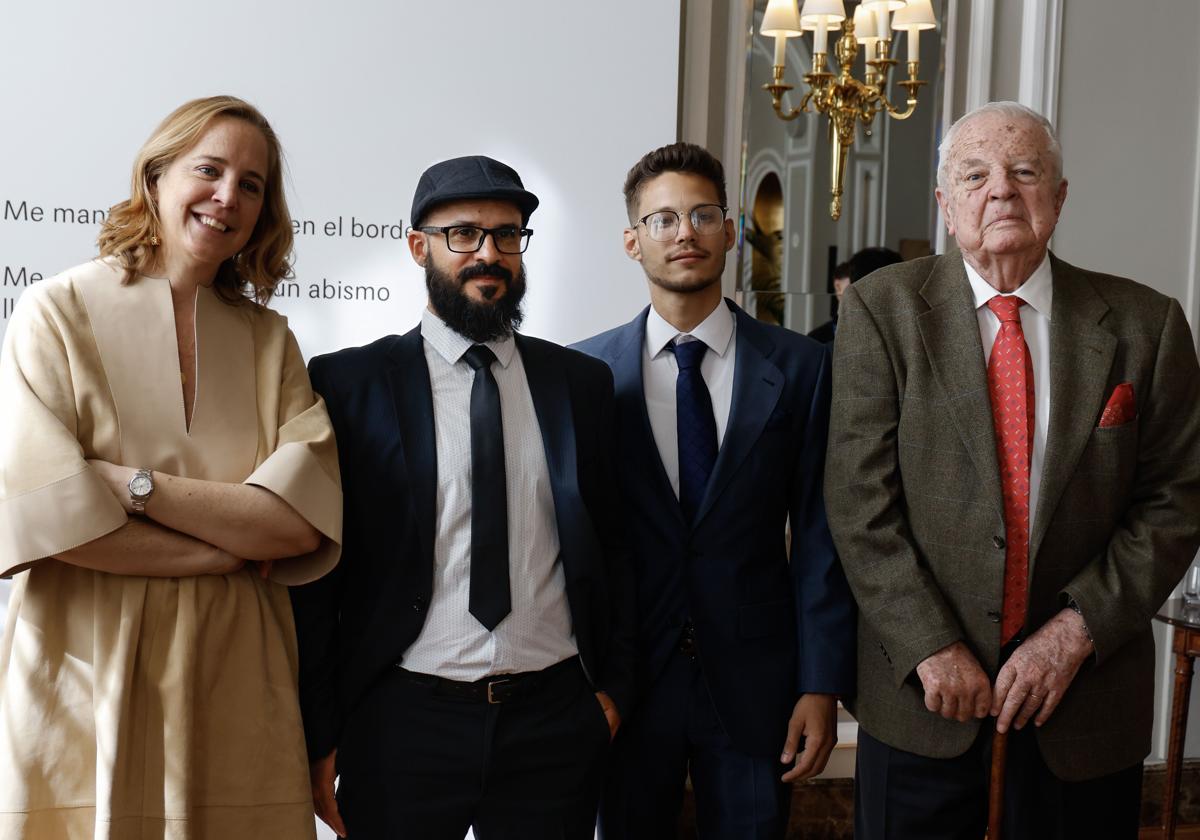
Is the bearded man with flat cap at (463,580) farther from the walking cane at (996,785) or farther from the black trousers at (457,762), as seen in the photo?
the walking cane at (996,785)

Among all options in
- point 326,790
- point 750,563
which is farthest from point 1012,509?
point 326,790

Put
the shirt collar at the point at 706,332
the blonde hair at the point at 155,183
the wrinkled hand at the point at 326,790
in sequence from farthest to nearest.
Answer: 1. the shirt collar at the point at 706,332
2. the wrinkled hand at the point at 326,790
3. the blonde hair at the point at 155,183

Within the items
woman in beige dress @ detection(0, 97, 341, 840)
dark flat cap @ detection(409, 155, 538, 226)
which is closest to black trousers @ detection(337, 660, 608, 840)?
woman in beige dress @ detection(0, 97, 341, 840)

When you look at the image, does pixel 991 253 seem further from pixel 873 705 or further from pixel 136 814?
pixel 136 814

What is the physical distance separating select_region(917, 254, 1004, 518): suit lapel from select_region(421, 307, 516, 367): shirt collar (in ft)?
2.57

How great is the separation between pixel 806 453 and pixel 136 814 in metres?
1.37

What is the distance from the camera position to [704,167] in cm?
241

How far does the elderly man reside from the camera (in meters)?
2.09

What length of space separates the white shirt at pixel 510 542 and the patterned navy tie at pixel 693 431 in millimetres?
311

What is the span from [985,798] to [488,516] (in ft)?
3.53

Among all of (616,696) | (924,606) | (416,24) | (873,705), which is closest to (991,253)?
(924,606)

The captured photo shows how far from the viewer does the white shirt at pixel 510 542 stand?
78.7 inches

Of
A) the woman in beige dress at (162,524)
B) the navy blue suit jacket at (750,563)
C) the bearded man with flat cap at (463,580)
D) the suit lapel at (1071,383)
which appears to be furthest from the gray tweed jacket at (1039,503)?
the woman in beige dress at (162,524)

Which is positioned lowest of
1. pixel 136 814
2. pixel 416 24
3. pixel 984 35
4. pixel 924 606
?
pixel 136 814
